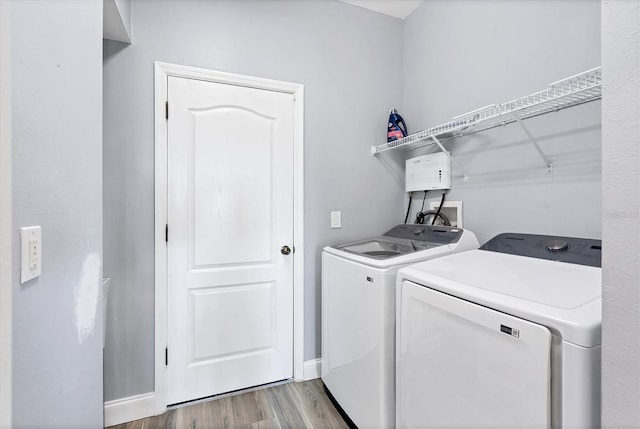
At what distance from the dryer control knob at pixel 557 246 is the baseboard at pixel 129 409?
2.21 m

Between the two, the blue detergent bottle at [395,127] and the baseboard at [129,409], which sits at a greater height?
the blue detergent bottle at [395,127]

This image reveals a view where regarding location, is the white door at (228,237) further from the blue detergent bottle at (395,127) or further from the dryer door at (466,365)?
A: the dryer door at (466,365)

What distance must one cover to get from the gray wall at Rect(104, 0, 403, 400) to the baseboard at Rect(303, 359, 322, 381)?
6 centimetres

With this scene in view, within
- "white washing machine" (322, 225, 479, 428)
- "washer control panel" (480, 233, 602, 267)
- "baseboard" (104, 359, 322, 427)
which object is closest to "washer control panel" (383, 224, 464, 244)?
"white washing machine" (322, 225, 479, 428)

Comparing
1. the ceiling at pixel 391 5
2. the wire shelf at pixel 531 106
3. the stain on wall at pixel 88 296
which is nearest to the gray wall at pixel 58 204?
the stain on wall at pixel 88 296

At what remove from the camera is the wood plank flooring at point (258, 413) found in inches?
65.5

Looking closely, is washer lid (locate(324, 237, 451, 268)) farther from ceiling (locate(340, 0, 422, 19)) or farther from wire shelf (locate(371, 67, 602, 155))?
ceiling (locate(340, 0, 422, 19))

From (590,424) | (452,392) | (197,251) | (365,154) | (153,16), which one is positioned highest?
(153,16)

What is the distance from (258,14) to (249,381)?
7.96 ft

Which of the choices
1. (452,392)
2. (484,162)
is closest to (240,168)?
(484,162)

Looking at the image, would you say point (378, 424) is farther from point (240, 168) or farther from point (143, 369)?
point (240, 168)

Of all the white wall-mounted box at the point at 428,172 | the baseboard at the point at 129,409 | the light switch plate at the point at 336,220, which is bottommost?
the baseboard at the point at 129,409

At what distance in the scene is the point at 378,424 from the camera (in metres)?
1.38

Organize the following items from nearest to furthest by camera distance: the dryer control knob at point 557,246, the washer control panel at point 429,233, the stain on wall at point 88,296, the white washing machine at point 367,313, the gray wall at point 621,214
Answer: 1. the gray wall at point 621,214
2. the stain on wall at point 88,296
3. the dryer control knob at point 557,246
4. the white washing machine at point 367,313
5. the washer control panel at point 429,233
